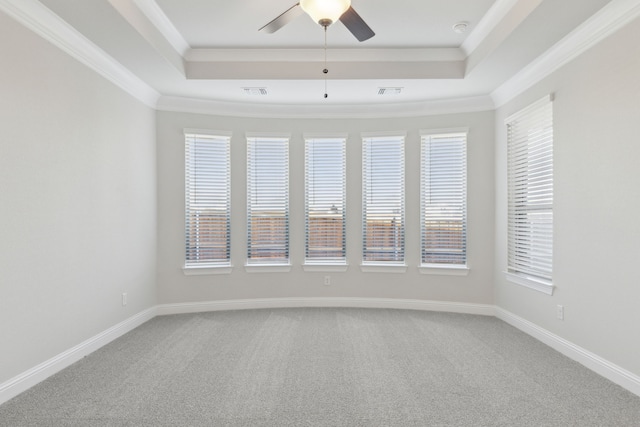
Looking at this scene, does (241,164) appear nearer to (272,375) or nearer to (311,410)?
(272,375)

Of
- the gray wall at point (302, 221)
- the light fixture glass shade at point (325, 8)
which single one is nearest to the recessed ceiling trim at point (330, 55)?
the gray wall at point (302, 221)

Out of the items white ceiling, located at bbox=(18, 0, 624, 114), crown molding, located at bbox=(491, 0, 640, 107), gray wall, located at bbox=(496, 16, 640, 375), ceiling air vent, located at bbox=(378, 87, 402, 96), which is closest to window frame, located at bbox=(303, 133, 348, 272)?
white ceiling, located at bbox=(18, 0, 624, 114)

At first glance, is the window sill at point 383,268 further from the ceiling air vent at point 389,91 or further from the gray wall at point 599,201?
the ceiling air vent at point 389,91

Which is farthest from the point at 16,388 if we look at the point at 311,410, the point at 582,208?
the point at 582,208

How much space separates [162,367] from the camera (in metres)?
3.09

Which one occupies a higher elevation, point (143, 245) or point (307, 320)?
point (143, 245)

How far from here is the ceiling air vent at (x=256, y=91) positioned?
433 centimetres

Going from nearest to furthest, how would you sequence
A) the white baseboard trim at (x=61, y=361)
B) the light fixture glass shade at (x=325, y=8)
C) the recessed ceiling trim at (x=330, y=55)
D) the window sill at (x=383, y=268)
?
the light fixture glass shade at (x=325, y=8) → the white baseboard trim at (x=61, y=361) → the recessed ceiling trim at (x=330, y=55) → the window sill at (x=383, y=268)

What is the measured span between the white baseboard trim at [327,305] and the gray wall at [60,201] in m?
0.81

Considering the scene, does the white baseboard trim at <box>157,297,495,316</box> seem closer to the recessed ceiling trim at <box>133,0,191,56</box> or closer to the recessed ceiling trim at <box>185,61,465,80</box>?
the recessed ceiling trim at <box>185,61,465,80</box>

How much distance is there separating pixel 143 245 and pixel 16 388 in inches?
80.0

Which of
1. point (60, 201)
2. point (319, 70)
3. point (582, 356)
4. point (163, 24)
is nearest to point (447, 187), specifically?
point (319, 70)

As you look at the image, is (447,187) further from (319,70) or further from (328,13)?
(328,13)

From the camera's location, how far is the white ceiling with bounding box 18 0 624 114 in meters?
2.96
